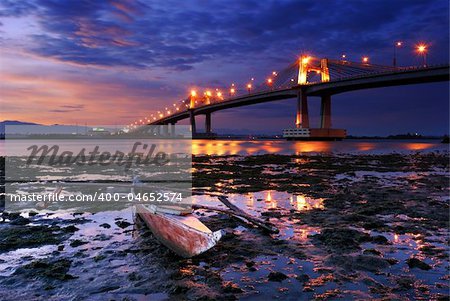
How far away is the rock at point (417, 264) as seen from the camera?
590 cm

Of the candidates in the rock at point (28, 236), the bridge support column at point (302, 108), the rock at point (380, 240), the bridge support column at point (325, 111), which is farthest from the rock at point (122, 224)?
the bridge support column at point (325, 111)

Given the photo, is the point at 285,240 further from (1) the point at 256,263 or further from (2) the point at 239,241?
(1) the point at 256,263

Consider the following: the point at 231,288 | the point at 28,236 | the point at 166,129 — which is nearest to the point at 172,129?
the point at 166,129

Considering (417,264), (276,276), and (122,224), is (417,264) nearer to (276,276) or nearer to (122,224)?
(276,276)

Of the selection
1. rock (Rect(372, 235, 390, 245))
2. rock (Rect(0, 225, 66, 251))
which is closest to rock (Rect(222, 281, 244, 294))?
rock (Rect(372, 235, 390, 245))

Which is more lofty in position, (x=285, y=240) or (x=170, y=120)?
(x=170, y=120)

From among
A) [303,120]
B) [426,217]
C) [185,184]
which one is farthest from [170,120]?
[426,217]

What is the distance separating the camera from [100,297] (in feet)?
16.3

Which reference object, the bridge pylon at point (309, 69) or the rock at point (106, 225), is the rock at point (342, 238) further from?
the bridge pylon at point (309, 69)

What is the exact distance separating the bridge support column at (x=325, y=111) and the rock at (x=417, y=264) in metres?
77.7

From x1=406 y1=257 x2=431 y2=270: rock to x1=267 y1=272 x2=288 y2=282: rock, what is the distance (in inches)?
85.4

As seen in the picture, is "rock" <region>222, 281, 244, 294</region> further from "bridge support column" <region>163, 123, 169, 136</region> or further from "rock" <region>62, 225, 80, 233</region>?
"bridge support column" <region>163, 123, 169, 136</region>

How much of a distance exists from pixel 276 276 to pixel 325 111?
78936 mm

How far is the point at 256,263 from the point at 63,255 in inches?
138
